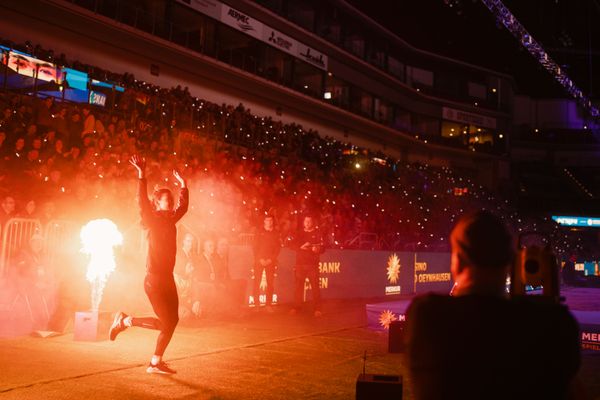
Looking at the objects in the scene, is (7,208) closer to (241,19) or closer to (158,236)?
(158,236)

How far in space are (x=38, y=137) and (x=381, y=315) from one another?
775 cm

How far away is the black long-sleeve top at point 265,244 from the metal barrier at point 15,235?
479cm

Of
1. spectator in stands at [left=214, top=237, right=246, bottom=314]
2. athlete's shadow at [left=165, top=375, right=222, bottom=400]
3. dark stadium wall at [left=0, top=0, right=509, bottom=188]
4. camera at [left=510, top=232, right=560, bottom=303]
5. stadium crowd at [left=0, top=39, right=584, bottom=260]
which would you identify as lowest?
Answer: athlete's shadow at [left=165, top=375, right=222, bottom=400]

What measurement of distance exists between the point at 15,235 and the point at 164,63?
53.0ft

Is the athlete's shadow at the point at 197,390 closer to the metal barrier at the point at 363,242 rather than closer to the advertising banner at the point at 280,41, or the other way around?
the metal barrier at the point at 363,242

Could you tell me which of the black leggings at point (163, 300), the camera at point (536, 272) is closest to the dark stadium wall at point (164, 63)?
the black leggings at point (163, 300)

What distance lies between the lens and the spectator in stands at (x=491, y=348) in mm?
2109

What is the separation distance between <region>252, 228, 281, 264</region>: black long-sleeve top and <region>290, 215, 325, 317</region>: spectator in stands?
1.70ft

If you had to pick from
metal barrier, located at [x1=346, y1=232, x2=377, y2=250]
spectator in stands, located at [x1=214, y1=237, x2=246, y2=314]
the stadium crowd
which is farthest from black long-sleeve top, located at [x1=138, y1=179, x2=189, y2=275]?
metal barrier, located at [x1=346, y1=232, x2=377, y2=250]

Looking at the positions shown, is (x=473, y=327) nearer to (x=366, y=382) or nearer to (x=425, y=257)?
(x=366, y=382)

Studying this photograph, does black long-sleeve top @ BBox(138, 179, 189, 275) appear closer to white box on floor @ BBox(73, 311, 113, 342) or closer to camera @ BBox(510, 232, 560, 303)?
white box on floor @ BBox(73, 311, 113, 342)

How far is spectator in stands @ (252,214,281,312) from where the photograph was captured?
43.3 ft

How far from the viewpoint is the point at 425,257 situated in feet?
69.1

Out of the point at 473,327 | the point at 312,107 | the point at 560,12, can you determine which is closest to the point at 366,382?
the point at 473,327
